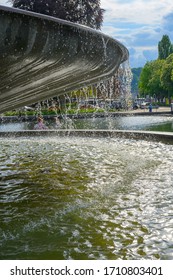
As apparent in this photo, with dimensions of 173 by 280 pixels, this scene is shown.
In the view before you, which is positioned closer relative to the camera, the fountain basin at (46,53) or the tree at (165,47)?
the fountain basin at (46,53)

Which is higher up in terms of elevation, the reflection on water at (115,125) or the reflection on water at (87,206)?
the reflection on water at (115,125)

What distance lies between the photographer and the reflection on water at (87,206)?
4.14 m

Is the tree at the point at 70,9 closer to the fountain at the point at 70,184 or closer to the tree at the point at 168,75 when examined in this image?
the tree at the point at 168,75

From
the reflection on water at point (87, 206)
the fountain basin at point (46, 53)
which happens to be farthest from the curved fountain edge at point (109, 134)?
the fountain basin at point (46, 53)

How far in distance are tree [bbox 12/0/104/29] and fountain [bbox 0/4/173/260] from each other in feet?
79.1

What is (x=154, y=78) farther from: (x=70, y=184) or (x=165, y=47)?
(x=70, y=184)

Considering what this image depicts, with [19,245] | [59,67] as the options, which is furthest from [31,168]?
[19,245]

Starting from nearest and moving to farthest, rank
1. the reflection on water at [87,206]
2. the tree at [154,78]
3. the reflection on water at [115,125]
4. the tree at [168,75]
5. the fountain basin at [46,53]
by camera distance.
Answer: the reflection on water at [87,206] → the fountain basin at [46,53] → the reflection on water at [115,125] → the tree at [168,75] → the tree at [154,78]

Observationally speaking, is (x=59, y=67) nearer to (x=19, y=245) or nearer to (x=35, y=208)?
(x=35, y=208)

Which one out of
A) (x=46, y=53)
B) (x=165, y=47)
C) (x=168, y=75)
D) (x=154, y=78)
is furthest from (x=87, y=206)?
(x=165, y=47)

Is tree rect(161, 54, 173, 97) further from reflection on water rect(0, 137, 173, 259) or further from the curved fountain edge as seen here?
reflection on water rect(0, 137, 173, 259)

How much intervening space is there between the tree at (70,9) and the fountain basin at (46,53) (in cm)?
2502

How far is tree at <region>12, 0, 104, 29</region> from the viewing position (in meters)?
31.5
